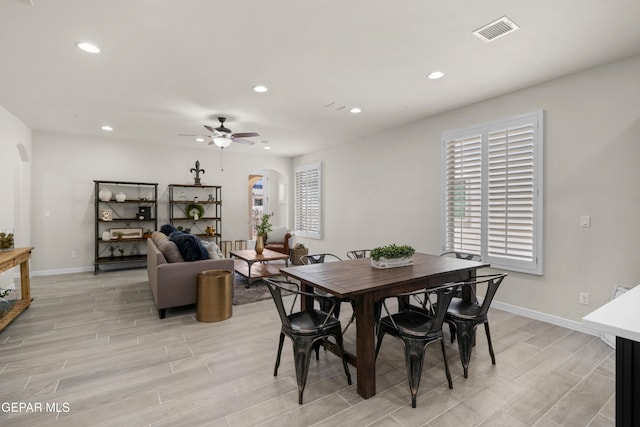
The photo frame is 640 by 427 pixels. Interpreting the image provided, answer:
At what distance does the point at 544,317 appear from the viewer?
3.64 metres

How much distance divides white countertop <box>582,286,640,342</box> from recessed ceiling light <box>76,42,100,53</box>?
3.91m

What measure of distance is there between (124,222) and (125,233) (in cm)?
39

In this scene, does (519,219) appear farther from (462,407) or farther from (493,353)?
(462,407)

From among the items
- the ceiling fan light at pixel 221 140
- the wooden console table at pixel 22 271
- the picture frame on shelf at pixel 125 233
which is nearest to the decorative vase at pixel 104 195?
the picture frame on shelf at pixel 125 233

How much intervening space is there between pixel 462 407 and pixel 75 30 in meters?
4.11

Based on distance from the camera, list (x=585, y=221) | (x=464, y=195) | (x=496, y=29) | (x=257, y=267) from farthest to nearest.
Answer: (x=257, y=267), (x=464, y=195), (x=585, y=221), (x=496, y=29)

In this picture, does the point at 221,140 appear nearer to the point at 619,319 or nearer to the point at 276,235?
the point at 276,235

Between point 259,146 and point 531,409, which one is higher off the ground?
point 259,146

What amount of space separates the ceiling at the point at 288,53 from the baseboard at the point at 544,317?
266cm

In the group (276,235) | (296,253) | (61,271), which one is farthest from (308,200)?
(61,271)

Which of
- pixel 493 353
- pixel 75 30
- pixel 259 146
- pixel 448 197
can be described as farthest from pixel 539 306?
pixel 259 146

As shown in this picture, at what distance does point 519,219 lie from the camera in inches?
149

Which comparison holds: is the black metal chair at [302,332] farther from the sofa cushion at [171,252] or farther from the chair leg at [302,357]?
the sofa cushion at [171,252]

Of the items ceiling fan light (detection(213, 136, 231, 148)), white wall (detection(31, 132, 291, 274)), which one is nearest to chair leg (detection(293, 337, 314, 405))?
ceiling fan light (detection(213, 136, 231, 148))
